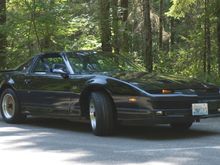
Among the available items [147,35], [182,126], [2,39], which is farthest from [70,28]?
[182,126]

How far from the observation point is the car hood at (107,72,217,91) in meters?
8.50

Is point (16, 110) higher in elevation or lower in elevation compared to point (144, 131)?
higher

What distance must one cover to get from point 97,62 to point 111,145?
2400 millimetres

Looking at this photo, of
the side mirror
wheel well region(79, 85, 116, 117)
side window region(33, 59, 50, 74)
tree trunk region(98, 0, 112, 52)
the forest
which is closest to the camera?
wheel well region(79, 85, 116, 117)

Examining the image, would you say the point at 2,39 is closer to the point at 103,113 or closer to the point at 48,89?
the point at 48,89

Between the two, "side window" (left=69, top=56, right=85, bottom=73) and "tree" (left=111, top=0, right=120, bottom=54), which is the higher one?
"tree" (left=111, top=0, right=120, bottom=54)

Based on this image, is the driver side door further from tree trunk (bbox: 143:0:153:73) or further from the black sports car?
tree trunk (bbox: 143:0:153:73)

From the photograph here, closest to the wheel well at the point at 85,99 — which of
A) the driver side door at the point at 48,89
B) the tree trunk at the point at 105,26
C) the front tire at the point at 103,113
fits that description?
the front tire at the point at 103,113

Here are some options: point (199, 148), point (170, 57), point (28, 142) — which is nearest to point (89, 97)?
point (28, 142)

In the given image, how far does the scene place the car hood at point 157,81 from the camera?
8502 millimetres

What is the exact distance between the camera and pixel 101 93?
9.02m

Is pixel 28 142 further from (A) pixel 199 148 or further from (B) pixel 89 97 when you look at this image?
(A) pixel 199 148

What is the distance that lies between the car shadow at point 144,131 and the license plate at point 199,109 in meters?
0.48

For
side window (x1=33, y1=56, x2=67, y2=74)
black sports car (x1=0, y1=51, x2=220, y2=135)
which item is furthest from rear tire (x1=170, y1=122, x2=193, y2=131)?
side window (x1=33, y1=56, x2=67, y2=74)
